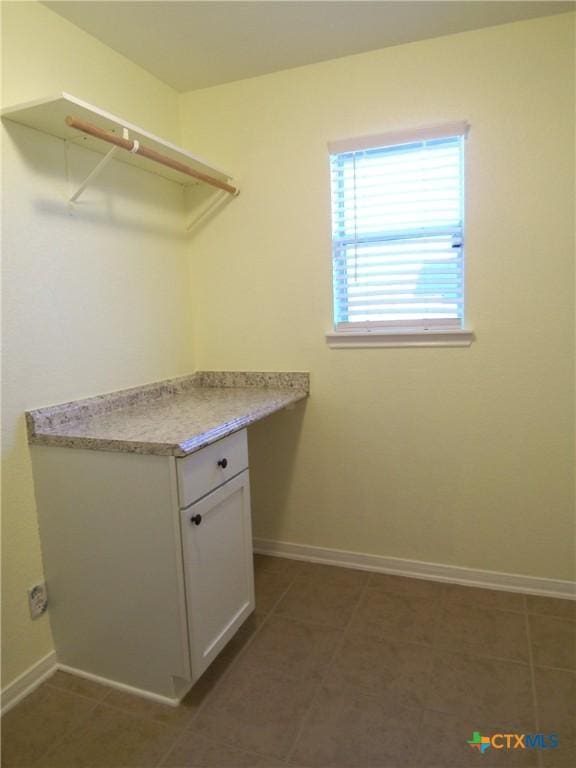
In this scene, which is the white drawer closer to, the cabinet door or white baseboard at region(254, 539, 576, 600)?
the cabinet door

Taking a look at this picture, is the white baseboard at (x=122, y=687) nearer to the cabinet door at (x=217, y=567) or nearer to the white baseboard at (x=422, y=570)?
the cabinet door at (x=217, y=567)

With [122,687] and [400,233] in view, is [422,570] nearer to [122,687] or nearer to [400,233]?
[122,687]

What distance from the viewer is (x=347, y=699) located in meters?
1.63

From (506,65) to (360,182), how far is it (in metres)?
0.69

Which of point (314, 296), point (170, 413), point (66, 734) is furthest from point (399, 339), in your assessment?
point (66, 734)

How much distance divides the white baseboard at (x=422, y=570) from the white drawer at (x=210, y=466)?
94cm

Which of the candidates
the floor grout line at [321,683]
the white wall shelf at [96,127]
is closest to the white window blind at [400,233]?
the white wall shelf at [96,127]

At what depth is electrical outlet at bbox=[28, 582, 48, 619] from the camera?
5.60 feet

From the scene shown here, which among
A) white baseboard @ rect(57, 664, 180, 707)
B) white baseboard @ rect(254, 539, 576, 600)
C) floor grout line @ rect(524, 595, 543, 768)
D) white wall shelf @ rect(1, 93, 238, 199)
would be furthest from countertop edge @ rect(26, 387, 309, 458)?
floor grout line @ rect(524, 595, 543, 768)

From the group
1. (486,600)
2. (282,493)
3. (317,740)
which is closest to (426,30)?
(282,493)

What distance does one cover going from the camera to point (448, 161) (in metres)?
2.10

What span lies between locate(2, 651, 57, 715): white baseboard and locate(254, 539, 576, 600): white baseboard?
1128 mm

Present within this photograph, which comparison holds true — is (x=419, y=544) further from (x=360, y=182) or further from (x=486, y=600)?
(x=360, y=182)

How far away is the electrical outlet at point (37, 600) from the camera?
1.71 meters
